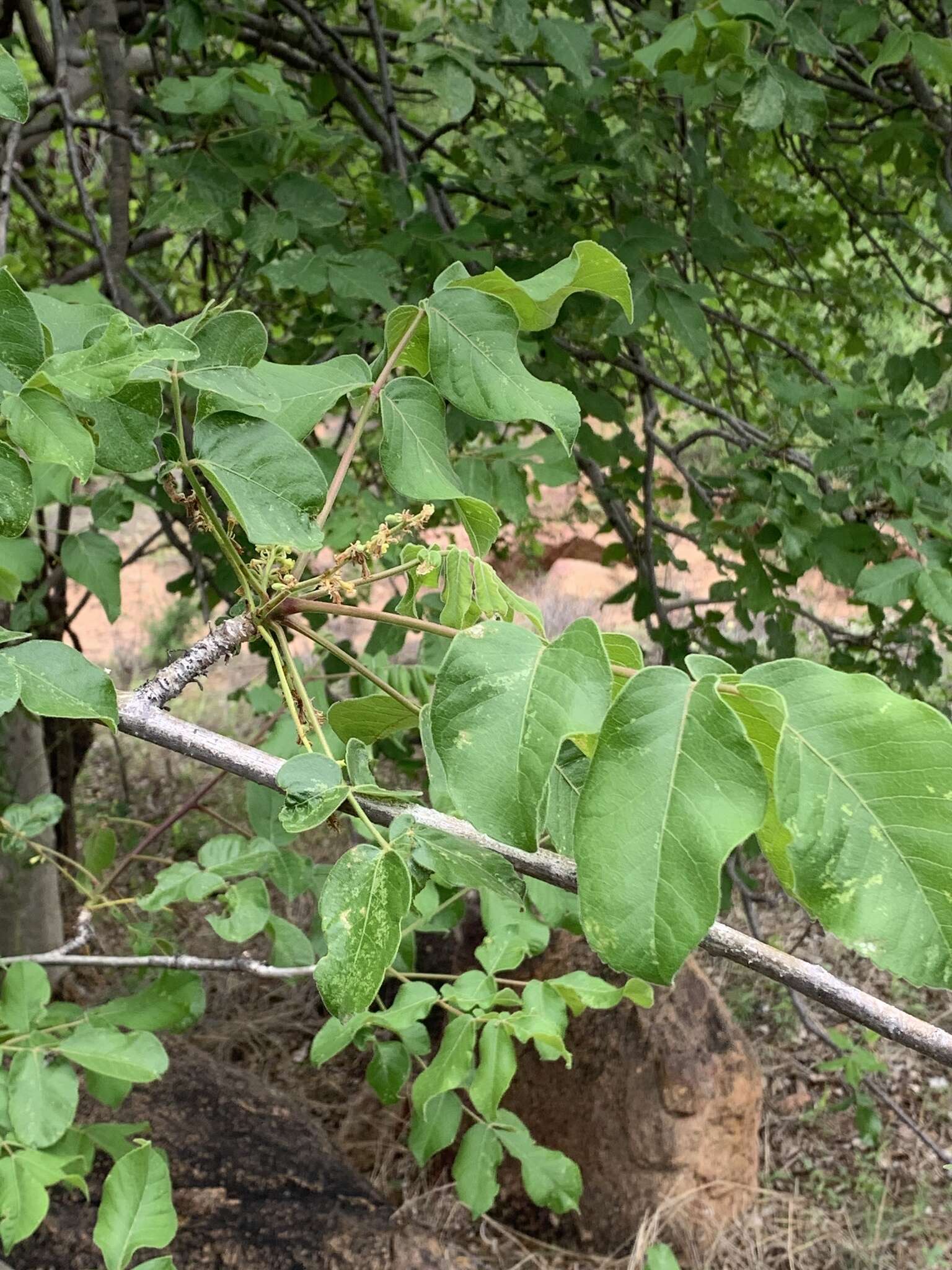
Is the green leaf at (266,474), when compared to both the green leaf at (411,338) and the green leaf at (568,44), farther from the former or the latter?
the green leaf at (568,44)

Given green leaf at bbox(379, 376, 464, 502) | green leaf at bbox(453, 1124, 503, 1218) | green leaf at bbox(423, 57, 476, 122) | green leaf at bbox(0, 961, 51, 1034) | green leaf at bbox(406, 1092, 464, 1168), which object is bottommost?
green leaf at bbox(453, 1124, 503, 1218)

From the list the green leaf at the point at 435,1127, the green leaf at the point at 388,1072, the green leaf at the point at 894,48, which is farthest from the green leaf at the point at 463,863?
the green leaf at the point at 894,48

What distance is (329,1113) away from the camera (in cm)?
339

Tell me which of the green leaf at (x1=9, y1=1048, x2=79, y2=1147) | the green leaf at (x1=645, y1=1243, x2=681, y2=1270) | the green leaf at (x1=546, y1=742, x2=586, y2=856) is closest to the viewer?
the green leaf at (x1=546, y1=742, x2=586, y2=856)

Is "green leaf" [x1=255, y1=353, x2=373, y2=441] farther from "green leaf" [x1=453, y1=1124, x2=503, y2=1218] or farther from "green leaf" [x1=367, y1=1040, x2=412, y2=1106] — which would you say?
"green leaf" [x1=453, y1=1124, x2=503, y2=1218]

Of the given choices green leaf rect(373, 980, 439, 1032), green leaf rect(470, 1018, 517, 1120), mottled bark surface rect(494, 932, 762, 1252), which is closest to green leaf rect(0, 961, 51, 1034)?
green leaf rect(373, 980, 439, 1032)

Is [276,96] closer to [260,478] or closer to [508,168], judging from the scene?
[508,168]

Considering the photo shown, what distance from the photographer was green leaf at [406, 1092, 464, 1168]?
1.58 metres

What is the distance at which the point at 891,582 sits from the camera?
1.74 meters

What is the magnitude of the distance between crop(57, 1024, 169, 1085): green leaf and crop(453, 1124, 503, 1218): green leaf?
61cm

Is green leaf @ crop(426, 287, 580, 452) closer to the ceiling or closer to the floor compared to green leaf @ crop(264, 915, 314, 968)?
closer to the ceiling

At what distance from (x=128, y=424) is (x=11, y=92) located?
9.8 inches

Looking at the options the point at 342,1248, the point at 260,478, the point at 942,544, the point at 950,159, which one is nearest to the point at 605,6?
the point at 950,159

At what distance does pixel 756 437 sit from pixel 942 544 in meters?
0.72
